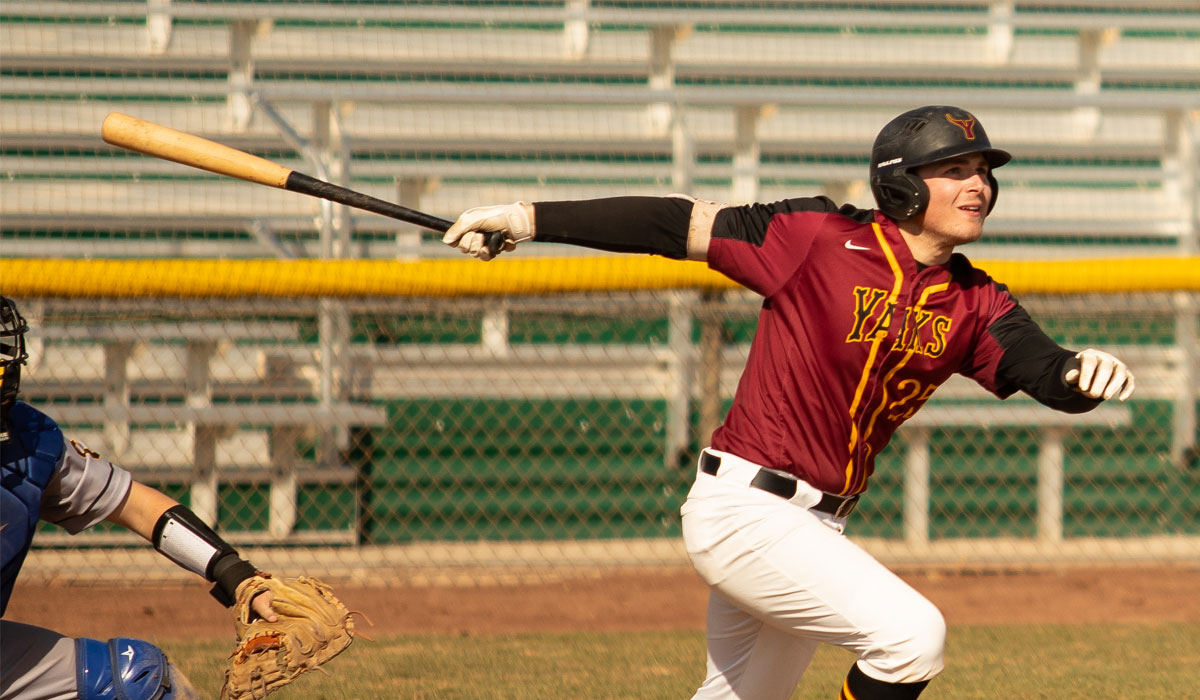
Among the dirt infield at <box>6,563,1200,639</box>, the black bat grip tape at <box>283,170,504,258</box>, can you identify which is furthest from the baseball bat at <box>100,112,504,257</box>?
the dirt infield at <box>6,563,1200,639</box>

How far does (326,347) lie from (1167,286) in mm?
3885

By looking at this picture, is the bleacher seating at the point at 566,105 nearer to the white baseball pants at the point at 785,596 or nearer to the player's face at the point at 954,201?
the player's face at the point at 954,201

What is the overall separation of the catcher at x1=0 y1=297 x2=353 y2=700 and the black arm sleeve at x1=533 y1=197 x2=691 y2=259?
910 mm

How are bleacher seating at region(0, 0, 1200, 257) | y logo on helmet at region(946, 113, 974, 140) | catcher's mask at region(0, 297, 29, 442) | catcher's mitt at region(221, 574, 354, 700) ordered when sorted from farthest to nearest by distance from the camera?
bleacher seating at region(0, 0, 1200, 257)
y logo on helmet at region(946, 113, 974, 140)
catcher's mitt at region(221, 574, 354, 700)
catcher's mask at region(0, 297, 29, 442)

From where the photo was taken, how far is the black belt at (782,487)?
2.59 meters

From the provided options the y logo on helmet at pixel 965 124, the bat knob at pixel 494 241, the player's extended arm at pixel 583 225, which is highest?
the y logo on helmet at pixel 965 124

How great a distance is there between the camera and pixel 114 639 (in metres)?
2.44

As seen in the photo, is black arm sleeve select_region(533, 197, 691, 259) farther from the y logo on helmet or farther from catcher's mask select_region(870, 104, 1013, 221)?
the y logo on helmet

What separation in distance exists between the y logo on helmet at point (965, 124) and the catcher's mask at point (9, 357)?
1978mm

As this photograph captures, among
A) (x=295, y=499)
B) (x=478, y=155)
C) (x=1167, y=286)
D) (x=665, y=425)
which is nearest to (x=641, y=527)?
(x=665, y=425)

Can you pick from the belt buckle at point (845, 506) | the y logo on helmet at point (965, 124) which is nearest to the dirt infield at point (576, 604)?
the belt buckle at point (845, 506)

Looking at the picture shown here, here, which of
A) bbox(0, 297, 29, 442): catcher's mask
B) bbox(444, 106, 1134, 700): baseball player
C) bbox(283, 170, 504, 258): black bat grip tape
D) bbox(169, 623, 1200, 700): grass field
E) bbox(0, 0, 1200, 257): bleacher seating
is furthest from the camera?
bbox(0, 0, 1200, 257): bleacher seating

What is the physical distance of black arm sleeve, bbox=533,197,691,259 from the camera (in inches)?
103

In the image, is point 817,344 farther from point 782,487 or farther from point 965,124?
point 965,124
